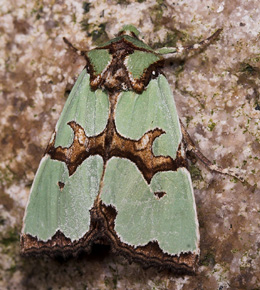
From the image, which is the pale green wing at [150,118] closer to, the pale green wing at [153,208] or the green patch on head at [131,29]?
the pale green wing at [153,208]

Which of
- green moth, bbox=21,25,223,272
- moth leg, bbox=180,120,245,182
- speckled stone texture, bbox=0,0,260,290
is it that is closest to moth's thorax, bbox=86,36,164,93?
green moth, bbox=21,25,223,272

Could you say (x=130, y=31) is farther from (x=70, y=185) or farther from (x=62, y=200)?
(x=62, y=200)

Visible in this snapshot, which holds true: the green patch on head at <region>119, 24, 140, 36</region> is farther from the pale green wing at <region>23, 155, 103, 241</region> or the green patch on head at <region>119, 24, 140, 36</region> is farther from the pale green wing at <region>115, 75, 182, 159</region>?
the pale green wing at <region>23, 155, 103, 241</region>

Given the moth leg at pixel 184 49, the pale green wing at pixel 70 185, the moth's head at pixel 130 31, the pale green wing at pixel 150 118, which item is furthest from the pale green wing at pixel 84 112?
the moth leg at pixel 184 49

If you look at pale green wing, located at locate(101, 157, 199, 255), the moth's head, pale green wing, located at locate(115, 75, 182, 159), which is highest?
the moth's head

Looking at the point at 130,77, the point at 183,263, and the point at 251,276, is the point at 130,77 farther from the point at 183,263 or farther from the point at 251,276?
the point at 251,276
